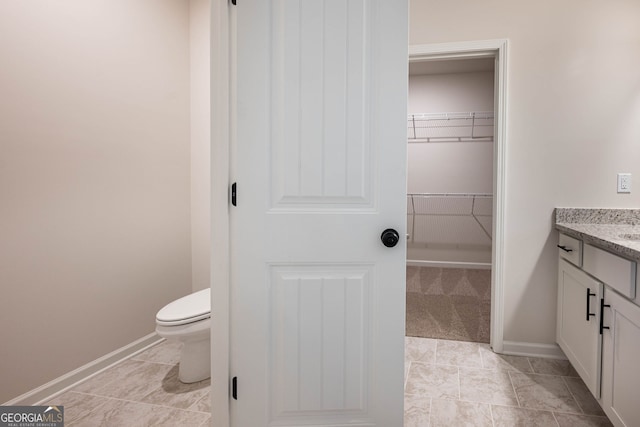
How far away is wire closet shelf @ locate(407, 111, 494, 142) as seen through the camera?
14.7ft

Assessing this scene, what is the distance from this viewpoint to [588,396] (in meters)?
1.79

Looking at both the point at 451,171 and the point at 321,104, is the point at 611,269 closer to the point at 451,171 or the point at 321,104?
the point at 321,104

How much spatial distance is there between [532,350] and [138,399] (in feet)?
7.73

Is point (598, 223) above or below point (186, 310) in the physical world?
above

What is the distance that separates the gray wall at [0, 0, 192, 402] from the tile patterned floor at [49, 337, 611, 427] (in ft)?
0.84

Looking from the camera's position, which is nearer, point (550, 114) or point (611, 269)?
point (611, 269)

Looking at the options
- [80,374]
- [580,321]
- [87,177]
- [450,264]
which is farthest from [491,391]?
[450,264]

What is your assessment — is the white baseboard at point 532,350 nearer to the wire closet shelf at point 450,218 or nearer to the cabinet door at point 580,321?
→ the cabinet door at point 580,321

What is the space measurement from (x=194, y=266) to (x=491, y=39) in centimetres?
264

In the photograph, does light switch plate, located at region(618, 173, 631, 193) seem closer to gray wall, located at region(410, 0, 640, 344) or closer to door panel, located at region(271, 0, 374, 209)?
gray wall, located at region(410, 0, 640, 344)

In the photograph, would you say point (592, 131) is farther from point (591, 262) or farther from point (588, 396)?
point (588, 396)

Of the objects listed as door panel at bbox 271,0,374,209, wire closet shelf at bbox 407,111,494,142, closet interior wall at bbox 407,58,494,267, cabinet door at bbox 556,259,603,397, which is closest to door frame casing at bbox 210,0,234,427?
door panel at bbox 271,0,374,209

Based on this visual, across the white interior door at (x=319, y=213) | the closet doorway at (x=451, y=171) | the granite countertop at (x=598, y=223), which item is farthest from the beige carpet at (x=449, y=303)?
the white interior door at (x=319, y=213)

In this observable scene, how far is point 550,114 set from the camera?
2188 mm
